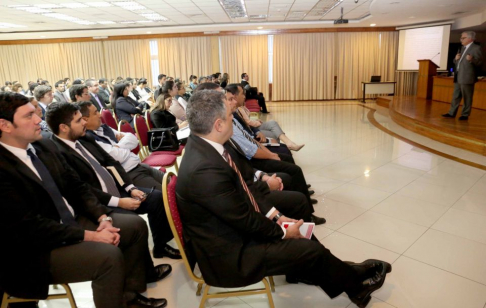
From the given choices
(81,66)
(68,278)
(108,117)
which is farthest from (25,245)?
(81,66)

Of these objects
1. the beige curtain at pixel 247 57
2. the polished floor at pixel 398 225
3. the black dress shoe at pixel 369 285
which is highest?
the beige curtain at pixel 247 57

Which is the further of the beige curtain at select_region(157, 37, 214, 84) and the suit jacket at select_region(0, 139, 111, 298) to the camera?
the beige curtain at select_region(157, 37, 214, 84)

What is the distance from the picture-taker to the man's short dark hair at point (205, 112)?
1682 millimetres

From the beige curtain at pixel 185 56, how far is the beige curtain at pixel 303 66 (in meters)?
2.86

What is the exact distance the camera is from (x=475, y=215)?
3.17 metres

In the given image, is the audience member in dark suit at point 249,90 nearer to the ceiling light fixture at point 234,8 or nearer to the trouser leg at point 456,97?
the ceiling light fixture at point 234,8

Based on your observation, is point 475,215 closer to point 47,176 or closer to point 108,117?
point 47,176

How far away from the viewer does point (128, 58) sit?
47.6 feet

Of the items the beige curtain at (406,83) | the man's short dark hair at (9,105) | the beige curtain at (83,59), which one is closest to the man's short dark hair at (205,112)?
the man's short dark hair at (9,105)

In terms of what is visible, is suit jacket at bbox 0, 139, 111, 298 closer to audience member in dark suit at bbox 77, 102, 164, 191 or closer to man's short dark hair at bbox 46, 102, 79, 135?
man's short dark hair at bbox 46, 102, 79, 135

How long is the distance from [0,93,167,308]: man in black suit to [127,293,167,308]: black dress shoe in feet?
1.06

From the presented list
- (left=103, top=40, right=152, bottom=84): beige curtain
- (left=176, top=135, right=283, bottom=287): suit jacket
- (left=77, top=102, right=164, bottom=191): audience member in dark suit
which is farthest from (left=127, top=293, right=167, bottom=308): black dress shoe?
(left=103, top=40, right=152, bottom=84): beige curtain

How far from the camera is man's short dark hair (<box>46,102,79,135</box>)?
7.24 feet

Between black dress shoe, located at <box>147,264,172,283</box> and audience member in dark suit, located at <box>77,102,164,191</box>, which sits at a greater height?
audience member in dark suit, located at <box>77,102,164,191</box>
